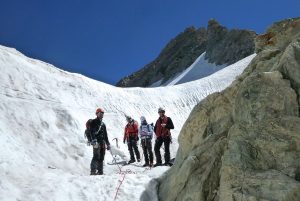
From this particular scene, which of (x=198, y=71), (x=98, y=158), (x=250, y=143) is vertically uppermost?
(x=198, y=71)

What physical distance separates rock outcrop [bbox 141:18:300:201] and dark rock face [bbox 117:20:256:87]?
195 feet

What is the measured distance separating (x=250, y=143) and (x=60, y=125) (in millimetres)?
15113

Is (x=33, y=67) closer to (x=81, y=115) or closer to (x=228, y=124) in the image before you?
(x=81, y=115)

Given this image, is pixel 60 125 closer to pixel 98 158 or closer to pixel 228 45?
pixel 98 158

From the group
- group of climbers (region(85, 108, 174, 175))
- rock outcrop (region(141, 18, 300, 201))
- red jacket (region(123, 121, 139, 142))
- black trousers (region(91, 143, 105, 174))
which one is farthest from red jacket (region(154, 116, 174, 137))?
rock outcrop (region(141, 18, 300, 201))

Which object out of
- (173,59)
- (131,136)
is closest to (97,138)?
(131,136)

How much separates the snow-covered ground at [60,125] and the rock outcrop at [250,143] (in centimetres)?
256

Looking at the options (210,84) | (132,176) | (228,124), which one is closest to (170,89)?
(210,84)

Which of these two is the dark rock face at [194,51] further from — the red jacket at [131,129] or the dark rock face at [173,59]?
the red jacket at [131,129]

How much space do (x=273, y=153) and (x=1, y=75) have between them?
18.8 meters

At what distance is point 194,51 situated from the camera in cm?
9156

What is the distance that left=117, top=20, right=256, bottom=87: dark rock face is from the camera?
248ft

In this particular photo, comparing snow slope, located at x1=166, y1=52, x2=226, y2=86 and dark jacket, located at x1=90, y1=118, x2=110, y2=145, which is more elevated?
snow slope, located at x1=166, y1=52, x2=226, y2=86

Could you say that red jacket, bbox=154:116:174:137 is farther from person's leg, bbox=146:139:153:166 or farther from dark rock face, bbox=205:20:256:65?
dark rock face, bbox=205:20:256:65
